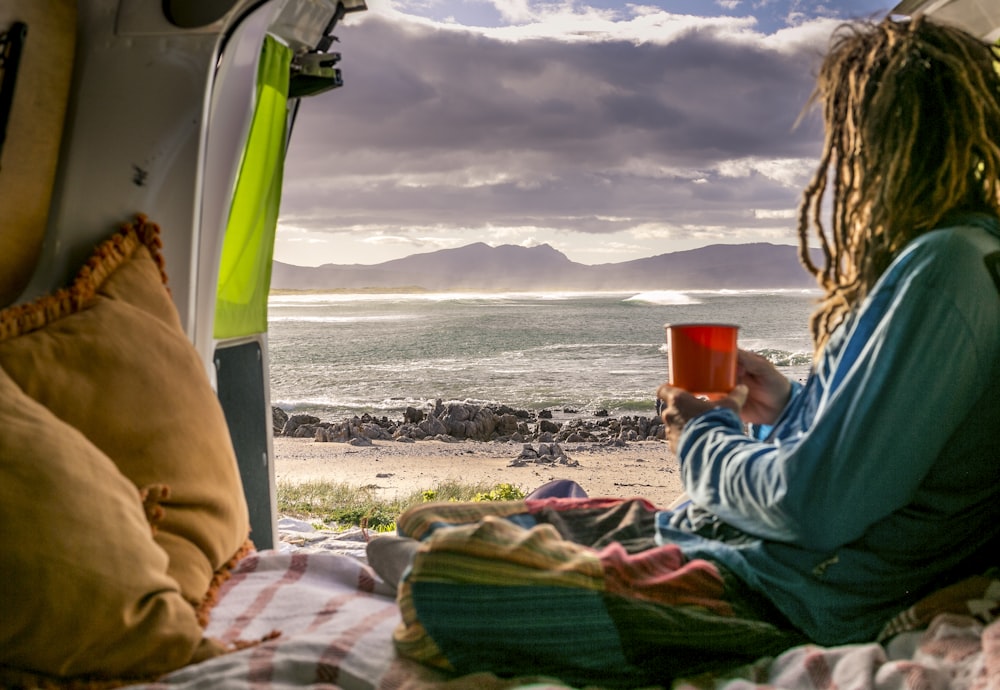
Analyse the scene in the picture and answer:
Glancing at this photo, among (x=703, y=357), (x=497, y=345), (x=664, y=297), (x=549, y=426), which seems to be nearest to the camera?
(x=703, y=357)

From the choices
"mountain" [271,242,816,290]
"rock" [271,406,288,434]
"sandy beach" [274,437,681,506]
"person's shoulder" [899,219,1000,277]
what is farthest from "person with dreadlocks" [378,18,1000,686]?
"mountain" [271,242,816,290]

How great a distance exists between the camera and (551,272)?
139 feet

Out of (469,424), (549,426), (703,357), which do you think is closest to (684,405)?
(703,357)

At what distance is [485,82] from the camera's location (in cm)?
4244

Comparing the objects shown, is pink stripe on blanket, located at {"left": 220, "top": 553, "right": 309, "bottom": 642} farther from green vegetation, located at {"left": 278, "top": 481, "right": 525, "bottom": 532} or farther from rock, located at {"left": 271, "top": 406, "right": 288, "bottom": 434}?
rock, located at {"left": 271, "top": 406, "right": 288, "bottom": 434}

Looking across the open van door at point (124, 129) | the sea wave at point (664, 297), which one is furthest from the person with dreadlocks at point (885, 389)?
the sea wave at point (664, 297)

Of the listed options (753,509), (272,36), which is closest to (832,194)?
(753,509)

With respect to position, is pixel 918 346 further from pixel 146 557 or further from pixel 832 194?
pixel 146 557

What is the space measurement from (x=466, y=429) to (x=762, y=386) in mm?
9545

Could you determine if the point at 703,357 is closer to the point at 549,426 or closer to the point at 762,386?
the point at 762,386

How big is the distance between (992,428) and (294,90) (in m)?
2.49

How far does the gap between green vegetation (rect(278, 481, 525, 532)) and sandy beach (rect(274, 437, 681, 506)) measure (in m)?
0.26

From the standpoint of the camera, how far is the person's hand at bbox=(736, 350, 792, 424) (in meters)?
1.40

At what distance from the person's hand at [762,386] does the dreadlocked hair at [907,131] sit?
0.25m
